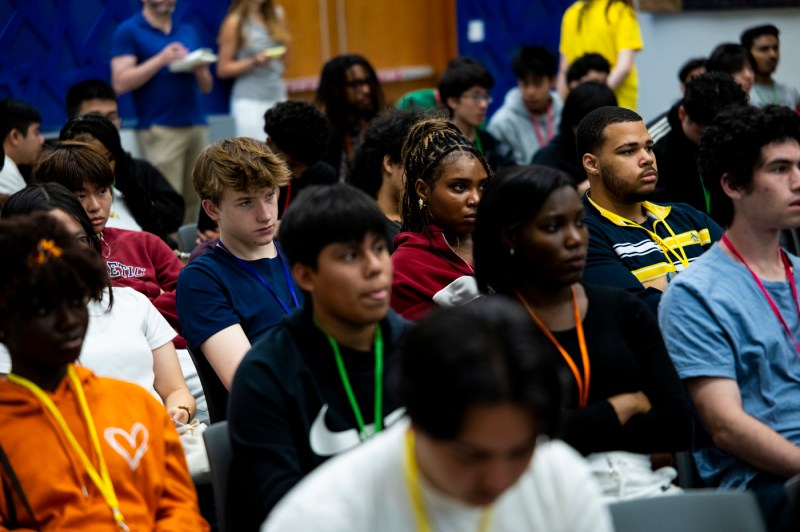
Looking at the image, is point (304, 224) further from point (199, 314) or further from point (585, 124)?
point (585, 124)

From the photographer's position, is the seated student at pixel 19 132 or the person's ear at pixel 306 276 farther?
the seated student at pixel 19 132

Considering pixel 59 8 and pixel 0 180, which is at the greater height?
pixel 59 8

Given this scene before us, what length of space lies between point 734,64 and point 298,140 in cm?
241

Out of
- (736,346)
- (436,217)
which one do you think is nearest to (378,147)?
(436,217)

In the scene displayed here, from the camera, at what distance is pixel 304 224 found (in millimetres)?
1969

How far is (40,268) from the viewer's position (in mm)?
1938

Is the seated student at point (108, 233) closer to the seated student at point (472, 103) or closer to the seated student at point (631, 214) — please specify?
the seated student at point (631, 214)

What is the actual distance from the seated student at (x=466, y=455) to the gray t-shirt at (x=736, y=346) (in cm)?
96

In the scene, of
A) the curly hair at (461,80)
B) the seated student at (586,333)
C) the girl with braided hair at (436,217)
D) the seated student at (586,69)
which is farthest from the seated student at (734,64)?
the seated student at (586,333)

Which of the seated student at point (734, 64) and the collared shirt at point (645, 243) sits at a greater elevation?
the seated student at point (734, 64)

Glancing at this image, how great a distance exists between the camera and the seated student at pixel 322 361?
1.90 m

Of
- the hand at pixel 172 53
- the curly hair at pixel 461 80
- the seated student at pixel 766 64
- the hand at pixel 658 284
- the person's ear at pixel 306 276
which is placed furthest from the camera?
the seated student at pixel 766 64

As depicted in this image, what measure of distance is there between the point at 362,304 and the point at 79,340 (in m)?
0.55

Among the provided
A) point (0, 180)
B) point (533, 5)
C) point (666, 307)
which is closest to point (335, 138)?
point (0, 180)
